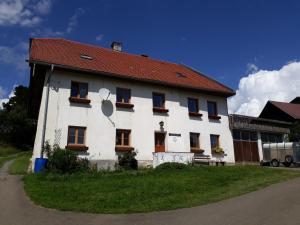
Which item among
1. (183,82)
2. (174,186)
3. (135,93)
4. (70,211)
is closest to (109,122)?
(135,93)

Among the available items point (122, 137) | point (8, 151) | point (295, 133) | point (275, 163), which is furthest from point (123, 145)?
point (8, 151)

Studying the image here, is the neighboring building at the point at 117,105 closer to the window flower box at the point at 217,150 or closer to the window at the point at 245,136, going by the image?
the window flower box at the point at 217,150

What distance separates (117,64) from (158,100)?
12.6 ft

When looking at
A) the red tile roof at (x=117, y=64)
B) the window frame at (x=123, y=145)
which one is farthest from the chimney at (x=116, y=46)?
the window frame at (x=123, y=145)

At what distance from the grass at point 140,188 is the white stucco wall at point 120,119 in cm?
355

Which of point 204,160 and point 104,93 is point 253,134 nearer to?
point 204,160

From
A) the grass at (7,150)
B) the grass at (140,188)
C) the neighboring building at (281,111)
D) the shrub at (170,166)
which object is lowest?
the grass at (140,188)

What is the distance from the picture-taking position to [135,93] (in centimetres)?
2050

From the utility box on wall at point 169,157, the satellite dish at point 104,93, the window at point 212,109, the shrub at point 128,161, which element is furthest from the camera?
the window at point 212,109

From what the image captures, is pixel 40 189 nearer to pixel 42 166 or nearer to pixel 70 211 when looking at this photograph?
pixel 70 211

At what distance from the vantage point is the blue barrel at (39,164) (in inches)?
605

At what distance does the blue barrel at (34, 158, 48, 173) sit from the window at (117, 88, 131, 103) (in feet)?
20.6

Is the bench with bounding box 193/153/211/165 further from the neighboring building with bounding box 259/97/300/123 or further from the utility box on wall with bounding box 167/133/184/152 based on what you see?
the neighboring building with bounding box 259/97/300/123

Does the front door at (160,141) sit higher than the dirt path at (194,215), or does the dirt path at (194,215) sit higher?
the front door at (160,141)
